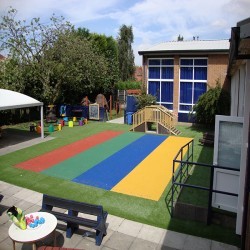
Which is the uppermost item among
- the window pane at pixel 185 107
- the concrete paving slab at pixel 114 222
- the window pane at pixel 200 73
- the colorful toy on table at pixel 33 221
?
the window pane at pixel 200 73

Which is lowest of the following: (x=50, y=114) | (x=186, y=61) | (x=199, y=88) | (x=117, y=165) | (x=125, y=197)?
(x=125, y=197)

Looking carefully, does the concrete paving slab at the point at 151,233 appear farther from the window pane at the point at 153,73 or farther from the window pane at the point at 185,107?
the window pane at the point at 153,73

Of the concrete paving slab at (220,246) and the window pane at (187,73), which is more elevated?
the window pane at (187,73)

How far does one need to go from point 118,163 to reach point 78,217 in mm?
5098

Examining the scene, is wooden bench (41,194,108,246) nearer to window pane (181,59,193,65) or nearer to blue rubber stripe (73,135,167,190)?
blue rubber stripe (73,135,167,190)

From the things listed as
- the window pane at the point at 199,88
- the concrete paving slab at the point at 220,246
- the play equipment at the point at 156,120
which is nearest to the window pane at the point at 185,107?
the window pane at the point at 199,88

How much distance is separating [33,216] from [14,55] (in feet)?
53.3

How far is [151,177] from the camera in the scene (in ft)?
30.3

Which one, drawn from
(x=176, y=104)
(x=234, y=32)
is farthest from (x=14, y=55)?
(x=234, y=32)

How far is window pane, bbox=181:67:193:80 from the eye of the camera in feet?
61.2

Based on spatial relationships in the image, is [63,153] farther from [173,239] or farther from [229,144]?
[229,144]

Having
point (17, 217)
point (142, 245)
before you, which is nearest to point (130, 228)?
point (142, 245)

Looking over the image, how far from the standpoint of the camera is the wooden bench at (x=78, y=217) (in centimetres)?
554

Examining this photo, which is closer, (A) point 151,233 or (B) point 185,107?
(A) point 151,233
